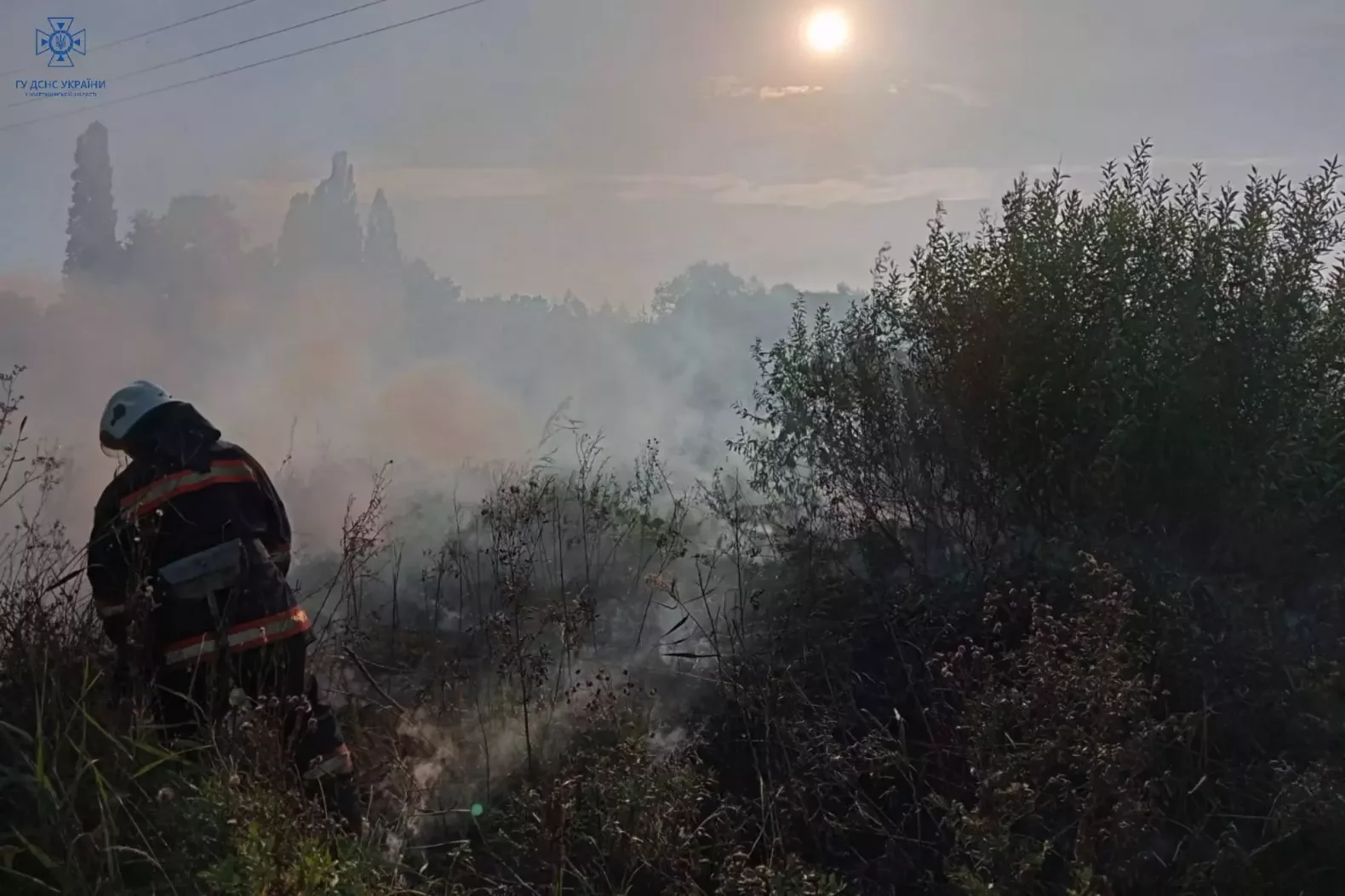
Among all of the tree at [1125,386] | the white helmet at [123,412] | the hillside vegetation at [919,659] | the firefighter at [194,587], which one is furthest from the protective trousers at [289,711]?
the tree at [1125,386]

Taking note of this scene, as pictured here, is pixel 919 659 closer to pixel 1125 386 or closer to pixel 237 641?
pixel 1125 386

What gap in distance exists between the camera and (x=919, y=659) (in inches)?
165

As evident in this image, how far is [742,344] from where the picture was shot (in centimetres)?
1476

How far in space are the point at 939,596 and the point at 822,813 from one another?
4.48 feet

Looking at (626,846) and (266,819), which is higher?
(266,819)

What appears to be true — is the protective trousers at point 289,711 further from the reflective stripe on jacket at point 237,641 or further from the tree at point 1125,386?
the tree at point 1125,386

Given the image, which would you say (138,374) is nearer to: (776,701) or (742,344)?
(742,344)

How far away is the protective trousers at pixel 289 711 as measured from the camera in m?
3.49

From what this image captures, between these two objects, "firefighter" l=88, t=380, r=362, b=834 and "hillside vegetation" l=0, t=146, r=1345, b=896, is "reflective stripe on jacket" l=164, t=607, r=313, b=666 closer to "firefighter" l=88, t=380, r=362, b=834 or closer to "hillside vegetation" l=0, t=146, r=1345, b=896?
"firefighter" l=88, t=380, r=362, b=834

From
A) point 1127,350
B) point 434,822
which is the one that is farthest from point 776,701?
point 1127,350

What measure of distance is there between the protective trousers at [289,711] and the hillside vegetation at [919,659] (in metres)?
0.21

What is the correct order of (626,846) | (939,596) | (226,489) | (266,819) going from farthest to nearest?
(939,596), (226,489), (626,846), (266,819)

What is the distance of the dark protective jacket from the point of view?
3504 mm

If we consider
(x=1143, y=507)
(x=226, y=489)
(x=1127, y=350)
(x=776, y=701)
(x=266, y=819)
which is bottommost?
(x=776, y=701)
